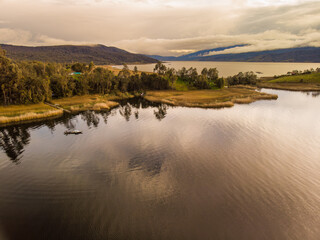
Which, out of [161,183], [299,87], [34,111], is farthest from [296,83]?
[34,111]

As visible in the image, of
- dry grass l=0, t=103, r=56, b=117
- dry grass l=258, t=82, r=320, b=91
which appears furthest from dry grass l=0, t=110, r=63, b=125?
dry grass l=258, t=82, r=320, b=91

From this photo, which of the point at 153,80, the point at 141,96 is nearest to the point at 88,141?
the point at 141,96

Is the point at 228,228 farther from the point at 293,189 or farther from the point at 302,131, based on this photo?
the point at 302,131

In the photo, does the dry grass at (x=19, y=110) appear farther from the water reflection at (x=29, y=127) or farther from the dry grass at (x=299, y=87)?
the dry grass at (x=299, y=87)

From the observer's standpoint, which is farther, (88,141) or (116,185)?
(88,141)

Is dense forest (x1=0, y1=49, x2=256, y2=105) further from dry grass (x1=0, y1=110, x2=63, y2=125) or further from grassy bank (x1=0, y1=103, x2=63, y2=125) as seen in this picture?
dry grass (x1=0, y1=110, x2=63, y2=125)

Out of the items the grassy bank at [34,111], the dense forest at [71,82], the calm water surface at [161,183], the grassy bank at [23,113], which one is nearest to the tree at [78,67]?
the dense forest at [71,82]

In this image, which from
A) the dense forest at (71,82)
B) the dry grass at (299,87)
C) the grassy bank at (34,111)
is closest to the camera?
the grassy bank at (34,111)
